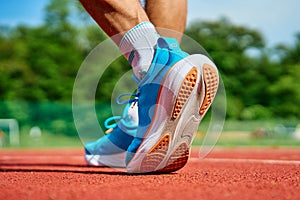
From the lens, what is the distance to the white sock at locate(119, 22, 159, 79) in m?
1.69

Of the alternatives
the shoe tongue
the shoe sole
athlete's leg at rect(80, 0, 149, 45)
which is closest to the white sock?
athlete's leg at rect(80, 0, 149, 45)

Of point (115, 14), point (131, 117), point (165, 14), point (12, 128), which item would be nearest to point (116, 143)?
point (131, 117)

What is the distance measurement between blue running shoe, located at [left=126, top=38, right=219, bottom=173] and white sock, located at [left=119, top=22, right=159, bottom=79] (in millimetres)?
25

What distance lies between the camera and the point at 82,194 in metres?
1.22

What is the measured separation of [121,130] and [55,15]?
31443 mm

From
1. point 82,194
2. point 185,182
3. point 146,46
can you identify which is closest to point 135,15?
point 146,46

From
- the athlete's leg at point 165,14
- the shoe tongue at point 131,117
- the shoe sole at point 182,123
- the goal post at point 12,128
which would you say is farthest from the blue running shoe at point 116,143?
the goal post at point 12,128

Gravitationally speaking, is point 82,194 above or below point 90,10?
below

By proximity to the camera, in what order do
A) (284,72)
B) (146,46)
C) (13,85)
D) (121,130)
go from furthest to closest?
1. (284,72)
2. (13,85)
3. (121,130)
4. (146,46)

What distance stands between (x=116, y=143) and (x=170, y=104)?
80 cm

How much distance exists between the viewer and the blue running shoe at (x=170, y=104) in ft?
5.07

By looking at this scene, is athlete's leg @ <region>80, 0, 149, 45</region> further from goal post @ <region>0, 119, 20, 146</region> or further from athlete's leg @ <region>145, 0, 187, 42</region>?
goal post @ <region>0, 119, 20, 146</region>

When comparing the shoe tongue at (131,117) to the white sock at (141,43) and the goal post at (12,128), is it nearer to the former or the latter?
the white sock at (141,43)

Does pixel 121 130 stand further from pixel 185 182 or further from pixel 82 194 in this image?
pixel 82 194
